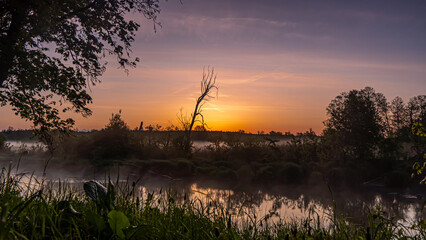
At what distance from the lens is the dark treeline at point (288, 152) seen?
1852 centimetres

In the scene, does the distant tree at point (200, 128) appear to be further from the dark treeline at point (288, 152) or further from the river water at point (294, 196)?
the river water at point (294, 196)

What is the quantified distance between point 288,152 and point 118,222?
1949 cm

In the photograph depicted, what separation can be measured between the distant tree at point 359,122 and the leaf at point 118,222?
19.8 metres

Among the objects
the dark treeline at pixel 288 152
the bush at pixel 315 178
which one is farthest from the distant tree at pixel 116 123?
the bush at pixel 315 178

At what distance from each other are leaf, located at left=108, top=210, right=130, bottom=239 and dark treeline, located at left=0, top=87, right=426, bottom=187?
15.2 m

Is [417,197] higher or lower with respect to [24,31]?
lower

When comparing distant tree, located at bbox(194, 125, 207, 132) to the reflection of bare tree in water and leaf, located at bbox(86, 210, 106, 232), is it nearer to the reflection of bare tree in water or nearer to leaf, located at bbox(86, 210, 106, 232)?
the reflection of bare tree in water

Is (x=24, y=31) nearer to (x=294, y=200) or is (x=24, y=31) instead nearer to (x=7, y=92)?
(x=7, y=92)

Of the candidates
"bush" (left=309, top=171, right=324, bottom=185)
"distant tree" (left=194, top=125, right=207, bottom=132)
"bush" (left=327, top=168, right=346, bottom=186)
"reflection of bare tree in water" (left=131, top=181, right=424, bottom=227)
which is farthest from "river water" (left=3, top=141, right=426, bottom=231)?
"distant tree" (left=194, top=125, right=207, bottom=132)

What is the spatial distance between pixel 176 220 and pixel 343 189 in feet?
49.9

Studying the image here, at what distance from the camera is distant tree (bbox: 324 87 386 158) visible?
20.5 m

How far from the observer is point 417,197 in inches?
613

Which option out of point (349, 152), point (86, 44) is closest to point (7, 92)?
point (86, 44)

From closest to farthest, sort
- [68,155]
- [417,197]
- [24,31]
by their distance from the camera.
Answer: [24,31] < [417,197] < [68,155]
